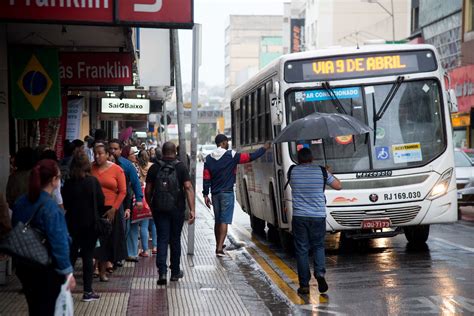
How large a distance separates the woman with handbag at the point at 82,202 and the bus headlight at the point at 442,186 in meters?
5.92

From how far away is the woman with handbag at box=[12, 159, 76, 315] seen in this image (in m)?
6.88

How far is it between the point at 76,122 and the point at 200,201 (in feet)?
46.2

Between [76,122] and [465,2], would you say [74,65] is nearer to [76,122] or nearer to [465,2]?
[76,122]

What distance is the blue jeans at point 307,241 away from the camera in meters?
11.1

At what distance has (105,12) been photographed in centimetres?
987

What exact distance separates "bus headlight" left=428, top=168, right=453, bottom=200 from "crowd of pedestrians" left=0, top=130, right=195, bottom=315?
393 cm

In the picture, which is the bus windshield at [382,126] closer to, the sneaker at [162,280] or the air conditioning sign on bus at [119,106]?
the sneaker at [162,280]

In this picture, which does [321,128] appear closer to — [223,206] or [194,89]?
[223,206]

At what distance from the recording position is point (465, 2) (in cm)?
4253

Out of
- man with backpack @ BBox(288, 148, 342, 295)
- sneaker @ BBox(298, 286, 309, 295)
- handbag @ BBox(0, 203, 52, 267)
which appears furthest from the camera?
sneaker @ BBox(298, 286, 309, 295)

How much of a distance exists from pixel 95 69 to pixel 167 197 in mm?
4920

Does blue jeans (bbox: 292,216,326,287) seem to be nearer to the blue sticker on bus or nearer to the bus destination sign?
the blue sticker on bus

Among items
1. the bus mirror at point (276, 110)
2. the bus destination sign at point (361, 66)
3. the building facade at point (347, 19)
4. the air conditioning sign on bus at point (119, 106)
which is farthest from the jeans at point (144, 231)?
the building facade at point (347, 19)

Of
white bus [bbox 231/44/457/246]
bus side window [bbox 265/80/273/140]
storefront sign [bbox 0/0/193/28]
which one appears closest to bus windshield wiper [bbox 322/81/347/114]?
white bus [bbox 231/44/457/246]
